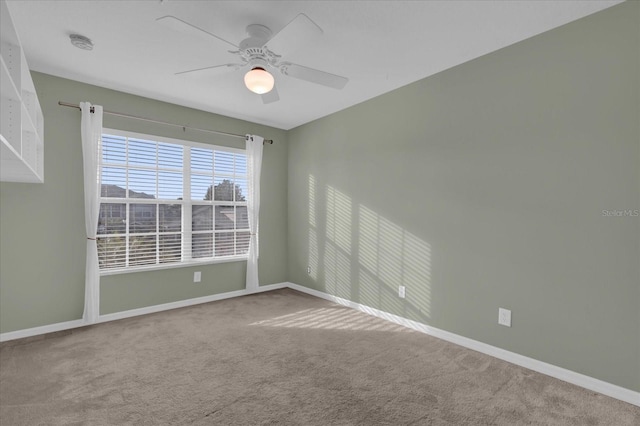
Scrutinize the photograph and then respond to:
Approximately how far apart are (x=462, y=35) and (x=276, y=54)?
146 centimetres

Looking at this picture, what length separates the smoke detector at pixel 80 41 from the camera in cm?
260

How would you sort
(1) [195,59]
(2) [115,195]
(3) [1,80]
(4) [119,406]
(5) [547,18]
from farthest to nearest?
1. (2) [115,195]
2. (1) [195,59]
3. (5) [547,18]
4. (4) [119,406]
5. (3) [1,80]

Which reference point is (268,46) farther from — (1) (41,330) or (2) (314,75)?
(1) (41,330)

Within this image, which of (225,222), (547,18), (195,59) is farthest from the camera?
(225,222)

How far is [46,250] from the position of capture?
10.7ft

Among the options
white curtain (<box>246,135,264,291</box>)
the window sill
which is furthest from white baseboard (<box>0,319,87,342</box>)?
white curtain (<box>246,135,264,291</box>)

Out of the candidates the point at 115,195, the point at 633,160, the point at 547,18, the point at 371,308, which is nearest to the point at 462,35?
the point at 547,18

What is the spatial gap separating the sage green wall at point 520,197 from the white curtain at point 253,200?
1.54 m

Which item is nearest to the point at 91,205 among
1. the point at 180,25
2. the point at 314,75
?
the point at 180,25

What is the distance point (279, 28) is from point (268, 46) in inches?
14.7

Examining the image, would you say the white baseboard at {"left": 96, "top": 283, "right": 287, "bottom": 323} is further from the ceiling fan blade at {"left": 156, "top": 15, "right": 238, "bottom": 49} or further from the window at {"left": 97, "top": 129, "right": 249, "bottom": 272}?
the ceiling fan blade at {"left": 156, "top": 15, "right": 238, "bottom": 49}

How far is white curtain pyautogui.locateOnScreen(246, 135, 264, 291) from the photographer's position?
473cm

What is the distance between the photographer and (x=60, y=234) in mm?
3355

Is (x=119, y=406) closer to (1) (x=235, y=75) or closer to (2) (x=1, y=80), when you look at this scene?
(2) (x=1, y=80)
